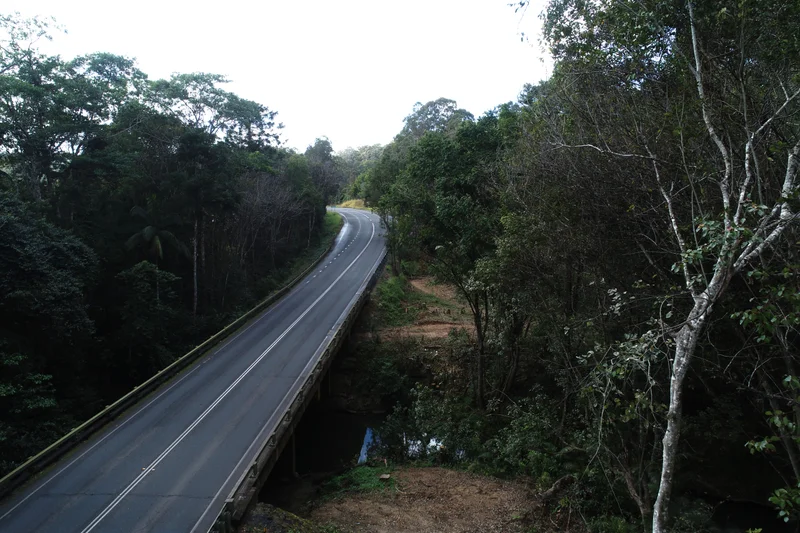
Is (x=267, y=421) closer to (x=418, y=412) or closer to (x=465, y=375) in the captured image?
(x=418, y=412)

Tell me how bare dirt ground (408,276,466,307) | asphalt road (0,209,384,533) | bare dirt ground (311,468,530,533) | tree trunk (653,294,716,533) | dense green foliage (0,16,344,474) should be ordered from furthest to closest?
1. bare dirt ground (408,276,466,307)
2. dense green foliage (0,16,344,474)
3. bare dirt ground (311,468,530,533)
4. asphalt road (0,209,384,533)
5. tree trunk (653,294,716,533)

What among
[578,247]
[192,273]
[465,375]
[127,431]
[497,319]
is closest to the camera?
[578,247]

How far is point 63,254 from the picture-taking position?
22391 millimetres

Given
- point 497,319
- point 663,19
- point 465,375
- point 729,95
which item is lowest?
point 465,375

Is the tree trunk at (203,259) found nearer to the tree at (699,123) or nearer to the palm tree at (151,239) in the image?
the palm tree at (151,239)

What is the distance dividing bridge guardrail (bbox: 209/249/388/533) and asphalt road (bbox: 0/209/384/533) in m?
0.53

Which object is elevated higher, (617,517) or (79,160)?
(79,160)

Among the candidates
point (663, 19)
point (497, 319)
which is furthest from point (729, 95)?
point (497, 319)

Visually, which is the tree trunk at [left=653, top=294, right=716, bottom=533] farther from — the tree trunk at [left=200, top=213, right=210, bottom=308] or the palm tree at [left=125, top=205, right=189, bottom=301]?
the tree trunk at [left=200, top=213, right=210, bottom=308]

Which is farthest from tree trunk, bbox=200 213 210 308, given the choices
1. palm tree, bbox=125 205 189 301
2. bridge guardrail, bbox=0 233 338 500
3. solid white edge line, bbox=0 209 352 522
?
bridge guardrail, bbox=0 233 338 500

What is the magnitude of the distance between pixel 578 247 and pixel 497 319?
890 centimetres

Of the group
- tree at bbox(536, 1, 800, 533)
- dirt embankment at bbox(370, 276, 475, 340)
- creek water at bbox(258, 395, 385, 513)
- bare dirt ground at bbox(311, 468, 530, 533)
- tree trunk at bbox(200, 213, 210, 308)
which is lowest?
creek water at bbox(258, 395, 385, 513)

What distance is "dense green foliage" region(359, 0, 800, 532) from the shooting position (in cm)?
700

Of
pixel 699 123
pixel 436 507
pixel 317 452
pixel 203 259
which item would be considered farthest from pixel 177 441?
pixel 203 259
